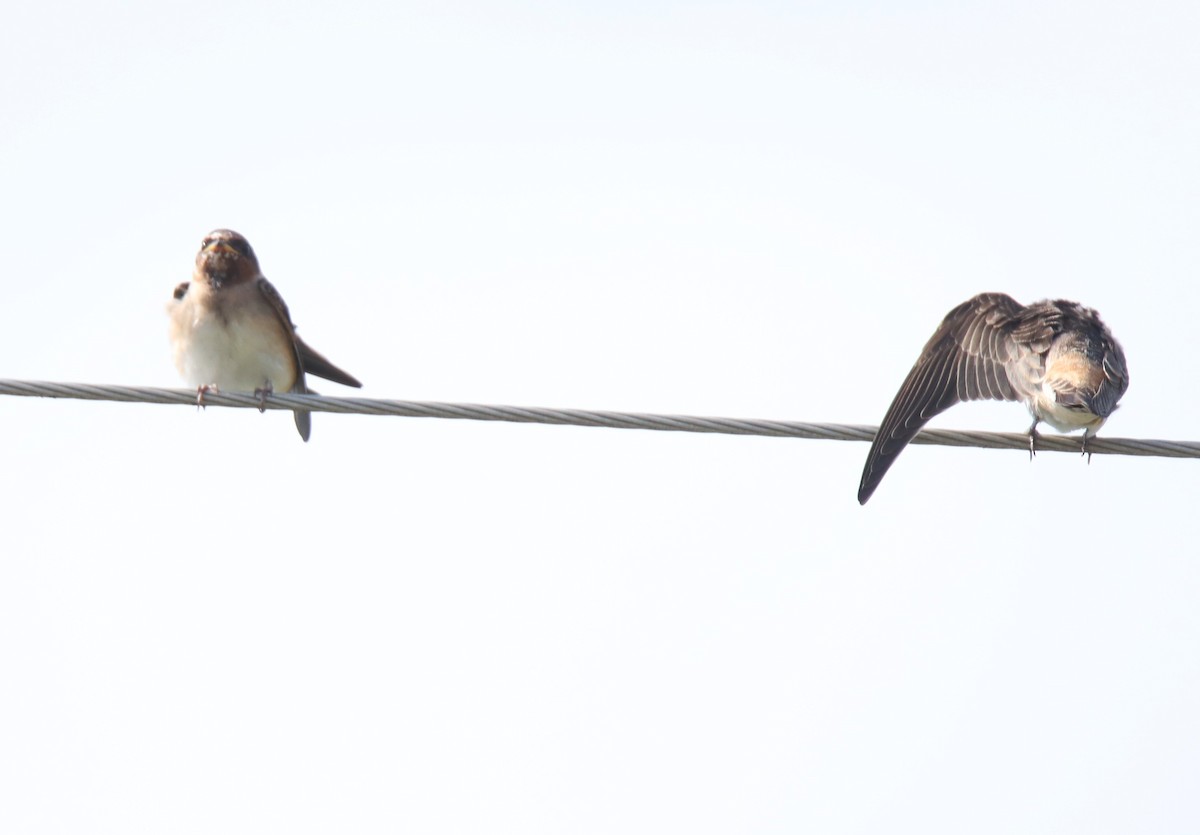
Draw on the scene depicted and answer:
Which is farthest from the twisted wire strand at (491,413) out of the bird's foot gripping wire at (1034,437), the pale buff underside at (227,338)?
the pale buff underside at (227,338)

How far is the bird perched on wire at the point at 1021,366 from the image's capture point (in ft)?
29.1

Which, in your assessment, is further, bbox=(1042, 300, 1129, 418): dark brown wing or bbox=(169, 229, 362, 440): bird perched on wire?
bbox=(169, 229, 362, 440): bird perched on wire

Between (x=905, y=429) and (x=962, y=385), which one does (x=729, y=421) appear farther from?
(x=962, y=385)

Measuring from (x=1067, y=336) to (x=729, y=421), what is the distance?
347 centimetres

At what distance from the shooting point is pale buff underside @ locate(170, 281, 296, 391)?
9742 mm

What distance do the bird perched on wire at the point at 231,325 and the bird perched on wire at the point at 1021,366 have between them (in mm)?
→ 3298

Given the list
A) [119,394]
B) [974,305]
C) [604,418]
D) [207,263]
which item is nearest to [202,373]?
[207,263]

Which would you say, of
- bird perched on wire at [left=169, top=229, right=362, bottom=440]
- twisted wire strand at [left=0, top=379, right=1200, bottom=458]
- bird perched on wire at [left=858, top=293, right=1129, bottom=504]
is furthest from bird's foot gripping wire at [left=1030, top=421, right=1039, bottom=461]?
bird perched on wire at [left=169, top=229, right=362, bottom=440]

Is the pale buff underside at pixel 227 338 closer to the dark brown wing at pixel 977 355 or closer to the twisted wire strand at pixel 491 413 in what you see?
the twisted wire strand at pixel 491 413

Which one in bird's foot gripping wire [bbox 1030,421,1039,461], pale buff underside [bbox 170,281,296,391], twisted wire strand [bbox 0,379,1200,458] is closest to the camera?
twisted wire strand [bbox 0,379,1200,458]

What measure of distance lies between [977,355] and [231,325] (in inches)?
167

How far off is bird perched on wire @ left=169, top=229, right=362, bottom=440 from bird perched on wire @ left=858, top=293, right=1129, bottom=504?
3298 millimetres

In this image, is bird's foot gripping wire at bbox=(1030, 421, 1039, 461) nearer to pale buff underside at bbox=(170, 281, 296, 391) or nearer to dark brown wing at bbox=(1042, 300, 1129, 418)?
dark brown wing at bbox=(1042, 300, 1129, 418)

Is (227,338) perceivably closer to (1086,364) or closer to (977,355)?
(977,355)
